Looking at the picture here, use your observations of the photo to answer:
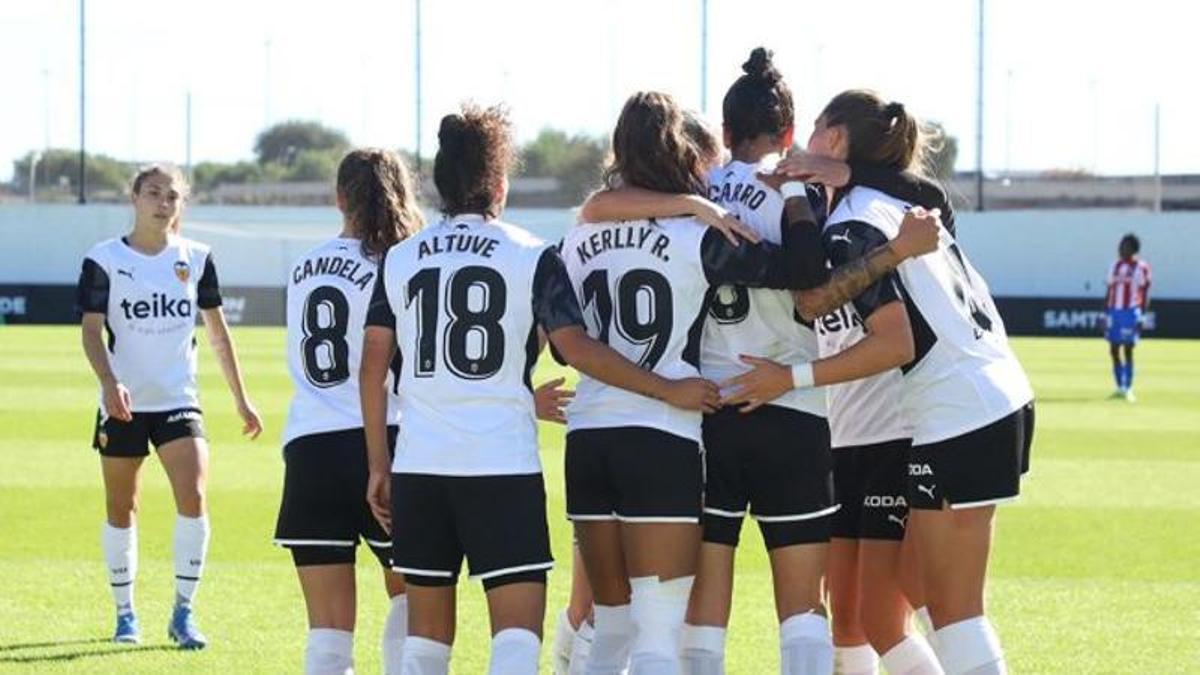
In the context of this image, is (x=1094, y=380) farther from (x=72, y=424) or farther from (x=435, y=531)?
(x=435, y=531)

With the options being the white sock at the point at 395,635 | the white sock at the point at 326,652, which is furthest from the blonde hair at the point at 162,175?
the white sock at the point at 326,652

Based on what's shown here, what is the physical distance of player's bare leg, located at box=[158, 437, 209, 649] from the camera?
916 cm

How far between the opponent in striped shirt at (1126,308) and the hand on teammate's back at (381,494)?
65.6ft

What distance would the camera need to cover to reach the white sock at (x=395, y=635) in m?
7.20

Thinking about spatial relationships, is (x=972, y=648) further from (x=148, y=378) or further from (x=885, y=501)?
(x=148, y=378)

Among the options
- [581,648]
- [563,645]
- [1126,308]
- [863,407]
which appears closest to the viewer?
[863,407]

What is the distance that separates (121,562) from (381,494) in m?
3.18

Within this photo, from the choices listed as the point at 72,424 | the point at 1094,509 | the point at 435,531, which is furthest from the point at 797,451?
the point at 72,424

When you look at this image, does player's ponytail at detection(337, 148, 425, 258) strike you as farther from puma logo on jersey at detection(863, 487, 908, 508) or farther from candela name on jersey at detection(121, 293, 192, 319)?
candela name on jersey at detection(121, 293, 192, 319)

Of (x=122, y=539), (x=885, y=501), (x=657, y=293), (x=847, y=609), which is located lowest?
(x=122, y=539)

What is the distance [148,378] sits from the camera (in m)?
9.34

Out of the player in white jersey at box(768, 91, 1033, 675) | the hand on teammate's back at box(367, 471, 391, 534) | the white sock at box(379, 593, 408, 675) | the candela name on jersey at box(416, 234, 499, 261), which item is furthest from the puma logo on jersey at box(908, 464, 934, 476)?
the white sock at box(379, 593, 408, 675)

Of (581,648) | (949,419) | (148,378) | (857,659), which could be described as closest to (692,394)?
(949,419)

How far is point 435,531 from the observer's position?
6215 mm
